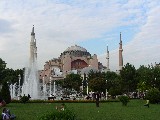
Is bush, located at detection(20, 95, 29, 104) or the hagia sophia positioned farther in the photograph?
the hagia sophia

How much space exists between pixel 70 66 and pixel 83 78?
96.2 feet

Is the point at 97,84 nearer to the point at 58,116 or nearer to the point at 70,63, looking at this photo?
the point at 58,116

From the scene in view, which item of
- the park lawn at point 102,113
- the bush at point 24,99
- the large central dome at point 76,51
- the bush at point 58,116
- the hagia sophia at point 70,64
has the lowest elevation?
the park lawn at point 102,113

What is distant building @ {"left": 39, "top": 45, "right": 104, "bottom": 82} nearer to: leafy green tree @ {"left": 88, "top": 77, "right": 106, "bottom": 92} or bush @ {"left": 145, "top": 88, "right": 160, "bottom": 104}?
leafy green tree @ {"left": 88, "top": 77, "right": 106, "bottom": 92}

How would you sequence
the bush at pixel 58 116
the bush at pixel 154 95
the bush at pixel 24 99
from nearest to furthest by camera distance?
the bush at pixel 58 116 < the bush at pixel 154 95 < the bush at pixel 24 99

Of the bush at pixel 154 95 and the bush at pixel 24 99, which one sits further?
the bush at pixel 24 99

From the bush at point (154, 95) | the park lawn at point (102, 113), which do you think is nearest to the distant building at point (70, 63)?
the bush at point (154, 95)

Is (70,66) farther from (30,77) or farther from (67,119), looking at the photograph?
(67,119)

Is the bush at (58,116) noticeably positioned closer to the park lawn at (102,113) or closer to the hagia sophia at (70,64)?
the park lawn at (102,113)

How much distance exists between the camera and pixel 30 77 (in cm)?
4109

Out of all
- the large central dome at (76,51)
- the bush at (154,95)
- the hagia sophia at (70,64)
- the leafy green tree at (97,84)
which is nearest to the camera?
the bush at (154,95)

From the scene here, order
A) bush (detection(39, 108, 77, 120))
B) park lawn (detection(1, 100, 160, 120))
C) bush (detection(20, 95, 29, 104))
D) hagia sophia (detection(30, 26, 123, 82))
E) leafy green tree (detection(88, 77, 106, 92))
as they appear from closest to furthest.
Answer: bush (detection(39, 108, 77, 120)), park lawn (detection(1, 100, 160, 120)), bush (detection(20, 95, 29, 104)), leafy green tree (detection(88, 77, 106, 92)), hagia sophia (detection(30, 26, 123, 82))

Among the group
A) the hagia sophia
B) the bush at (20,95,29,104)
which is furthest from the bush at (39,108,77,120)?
the hagia sophia

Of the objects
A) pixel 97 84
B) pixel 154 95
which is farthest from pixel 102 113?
pixel 97 84
